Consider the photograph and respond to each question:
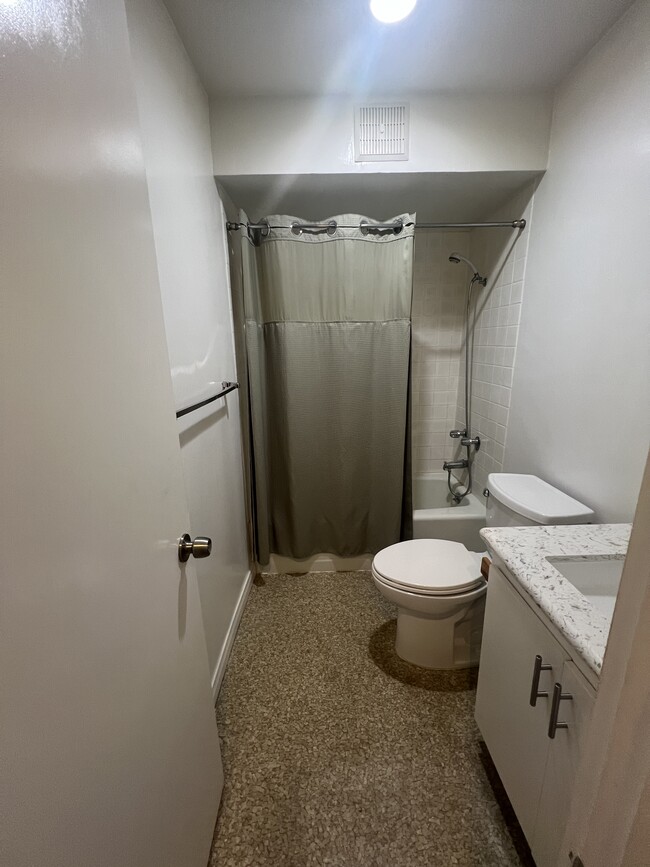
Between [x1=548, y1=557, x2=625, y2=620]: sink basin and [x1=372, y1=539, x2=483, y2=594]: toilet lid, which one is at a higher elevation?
[x1=548, y1=557, x2=625, y2=620]: sink basin

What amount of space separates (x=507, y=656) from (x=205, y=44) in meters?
2.17

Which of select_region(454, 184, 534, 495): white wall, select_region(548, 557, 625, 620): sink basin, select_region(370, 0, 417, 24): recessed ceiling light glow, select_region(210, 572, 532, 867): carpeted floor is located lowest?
select_region(210, 572, 532, 867): carpeted floor

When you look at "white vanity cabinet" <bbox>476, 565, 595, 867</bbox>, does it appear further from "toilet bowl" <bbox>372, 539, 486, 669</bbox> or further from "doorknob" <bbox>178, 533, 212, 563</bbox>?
"doorknob" <bbox>178, 533, 212, 563</bbox>

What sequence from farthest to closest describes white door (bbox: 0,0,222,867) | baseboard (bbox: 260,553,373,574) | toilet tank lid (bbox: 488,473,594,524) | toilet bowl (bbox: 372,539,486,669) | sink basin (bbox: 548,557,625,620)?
1. baseboard (bbox: 260,553,373,574)
2. toilet bowl (bbox: 372,539,486,669)
3. toilet tank lid (bbox: 488,473,594,524)
4. sink basin (bbox: 548,557,625,620)
5. white door (bbox: 0,0,222,867)

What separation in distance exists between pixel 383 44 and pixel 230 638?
242 centimetres

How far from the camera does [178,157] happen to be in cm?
114

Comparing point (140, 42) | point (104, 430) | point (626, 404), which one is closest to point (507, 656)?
point (626, 404)

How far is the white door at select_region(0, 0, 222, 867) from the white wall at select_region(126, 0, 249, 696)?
32 centimetres

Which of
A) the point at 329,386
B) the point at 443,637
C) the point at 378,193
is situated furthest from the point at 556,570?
the point at 378,193

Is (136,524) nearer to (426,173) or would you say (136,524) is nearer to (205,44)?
(205,44)

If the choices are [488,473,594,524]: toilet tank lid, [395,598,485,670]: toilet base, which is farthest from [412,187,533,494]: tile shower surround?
[395,598,485,670]: toilet base

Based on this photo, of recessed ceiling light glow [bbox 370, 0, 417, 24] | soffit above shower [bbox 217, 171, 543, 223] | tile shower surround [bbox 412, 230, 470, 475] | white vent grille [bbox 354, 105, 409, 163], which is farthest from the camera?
tile shower surround [bbox 412, 230, 470, 475]

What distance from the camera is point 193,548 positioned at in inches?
30.4

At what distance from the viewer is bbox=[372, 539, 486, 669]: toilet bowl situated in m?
1.33
